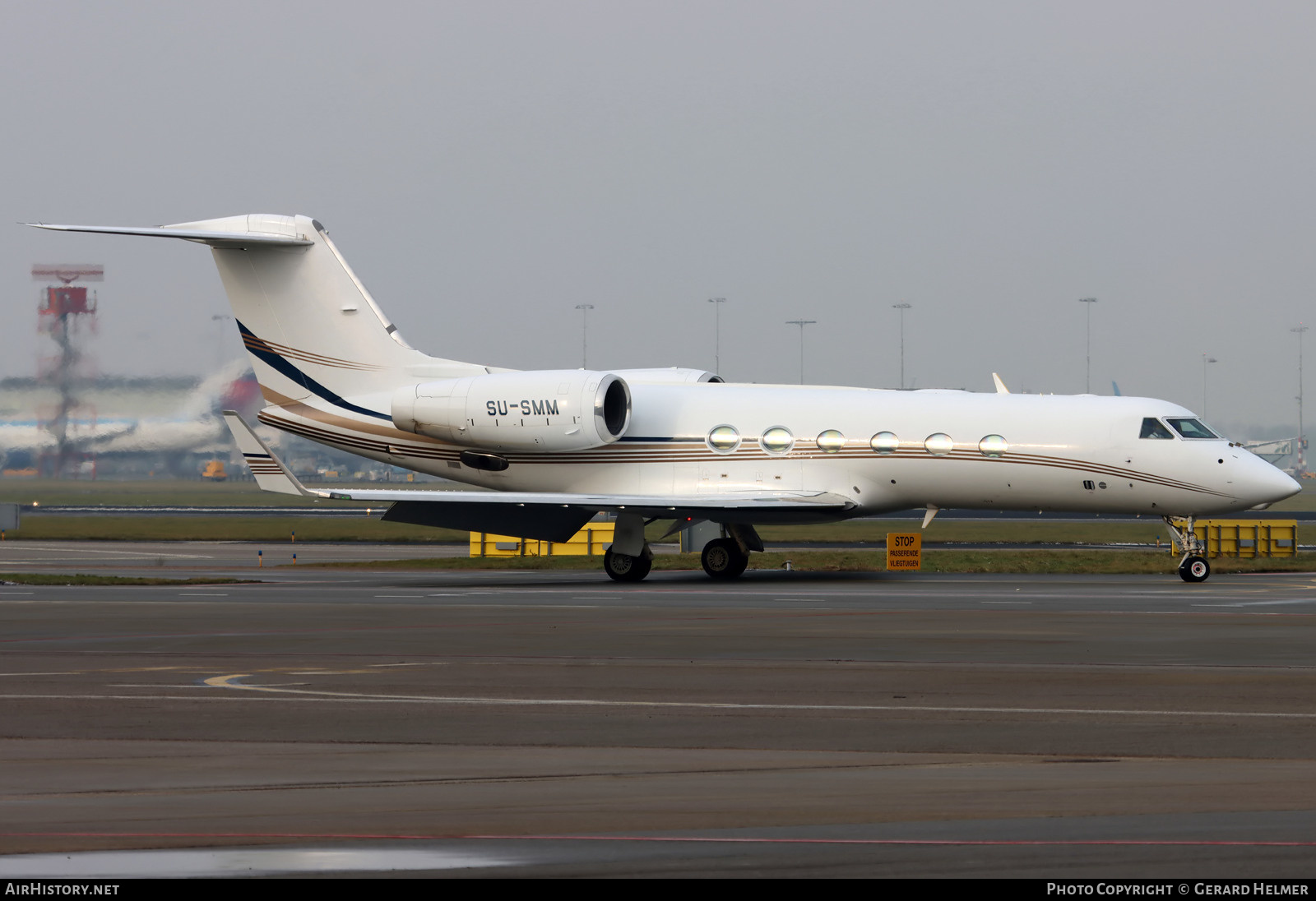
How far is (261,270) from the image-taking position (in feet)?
108

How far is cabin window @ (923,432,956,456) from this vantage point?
28.2m

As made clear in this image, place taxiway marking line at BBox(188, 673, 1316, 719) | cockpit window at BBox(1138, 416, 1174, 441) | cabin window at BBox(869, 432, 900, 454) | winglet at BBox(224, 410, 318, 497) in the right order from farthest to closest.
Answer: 1. cabin window at BBox(869, 432, 900, 454)
2. cockpit window at BBox(1138, 416, 1174, 441)
3. winglet at BBox(224, 410, 318, 497)
4. taxiway marking line at BBox(188, 673, 1316, 719)

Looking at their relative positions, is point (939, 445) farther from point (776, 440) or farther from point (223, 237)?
point (223, 237)

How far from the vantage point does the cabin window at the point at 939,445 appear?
92.6ft

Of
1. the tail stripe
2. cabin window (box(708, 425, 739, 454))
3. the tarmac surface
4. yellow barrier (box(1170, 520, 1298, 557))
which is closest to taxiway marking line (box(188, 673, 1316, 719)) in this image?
the tarmac surface

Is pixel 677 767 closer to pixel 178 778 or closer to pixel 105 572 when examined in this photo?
pixel 178 778

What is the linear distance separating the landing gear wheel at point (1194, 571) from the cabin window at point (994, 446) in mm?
4073

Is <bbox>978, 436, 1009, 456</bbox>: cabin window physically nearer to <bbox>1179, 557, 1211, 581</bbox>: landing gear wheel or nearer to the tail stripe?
<bbox>1179, 557, 1211, 581</bbox>: landing gear wheel

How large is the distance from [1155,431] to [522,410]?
43.6ft

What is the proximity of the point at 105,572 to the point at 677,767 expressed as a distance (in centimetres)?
2669

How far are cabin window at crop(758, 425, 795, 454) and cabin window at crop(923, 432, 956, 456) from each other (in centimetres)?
295

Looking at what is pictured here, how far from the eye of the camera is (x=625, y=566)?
29.5 meters

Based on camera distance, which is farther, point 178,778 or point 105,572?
point 105,572
